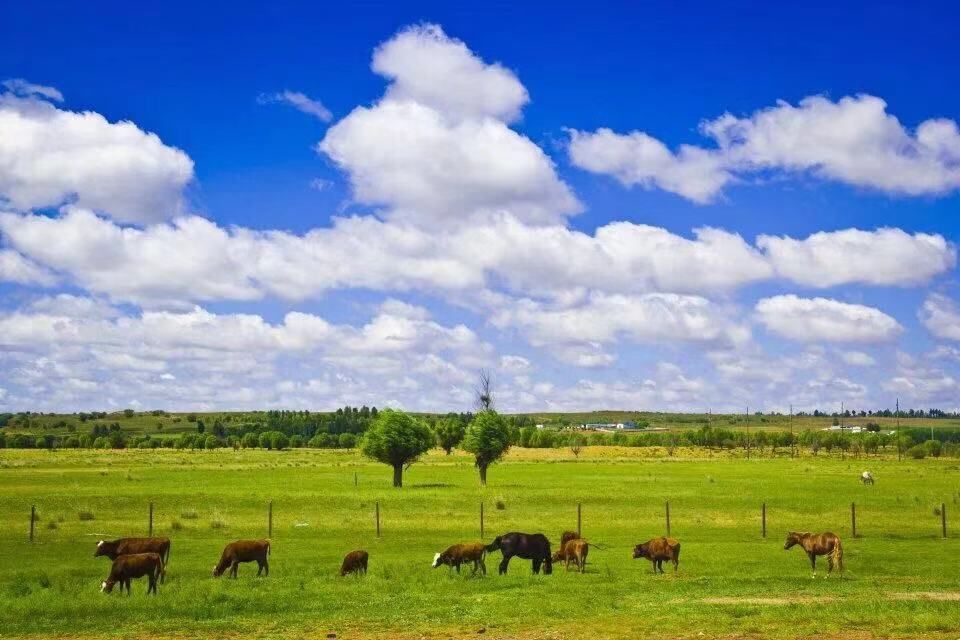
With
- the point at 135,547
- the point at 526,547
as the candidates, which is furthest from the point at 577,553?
the point at 135,547

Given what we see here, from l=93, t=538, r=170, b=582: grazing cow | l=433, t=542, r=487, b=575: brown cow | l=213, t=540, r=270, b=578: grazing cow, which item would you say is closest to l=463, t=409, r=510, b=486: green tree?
l=433, t=542, r=487, b=575: brown cow

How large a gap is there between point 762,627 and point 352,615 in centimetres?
993

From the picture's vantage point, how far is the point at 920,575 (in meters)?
29.8

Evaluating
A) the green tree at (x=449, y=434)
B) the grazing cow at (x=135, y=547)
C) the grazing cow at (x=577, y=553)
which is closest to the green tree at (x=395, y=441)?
the grazing cow at (x=135, y=547)

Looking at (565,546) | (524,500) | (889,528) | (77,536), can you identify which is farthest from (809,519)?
(77,536)

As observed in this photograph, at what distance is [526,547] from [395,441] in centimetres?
4950

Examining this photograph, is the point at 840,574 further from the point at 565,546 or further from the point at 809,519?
the point at 809,519

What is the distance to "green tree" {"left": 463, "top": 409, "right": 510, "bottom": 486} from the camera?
80.6 meters

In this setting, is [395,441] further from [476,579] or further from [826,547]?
[826,547]

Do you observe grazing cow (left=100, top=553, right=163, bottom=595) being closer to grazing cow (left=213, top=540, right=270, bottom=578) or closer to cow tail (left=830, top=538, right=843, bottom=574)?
grazing cow (left=213, top=540, right=270, bottom=578)

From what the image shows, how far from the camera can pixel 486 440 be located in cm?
8094

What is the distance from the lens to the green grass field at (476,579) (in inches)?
Answer: 828

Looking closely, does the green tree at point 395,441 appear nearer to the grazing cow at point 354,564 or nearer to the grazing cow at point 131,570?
the grazing cow at point 354,564

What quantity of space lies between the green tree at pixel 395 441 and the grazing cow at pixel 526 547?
47924mm
